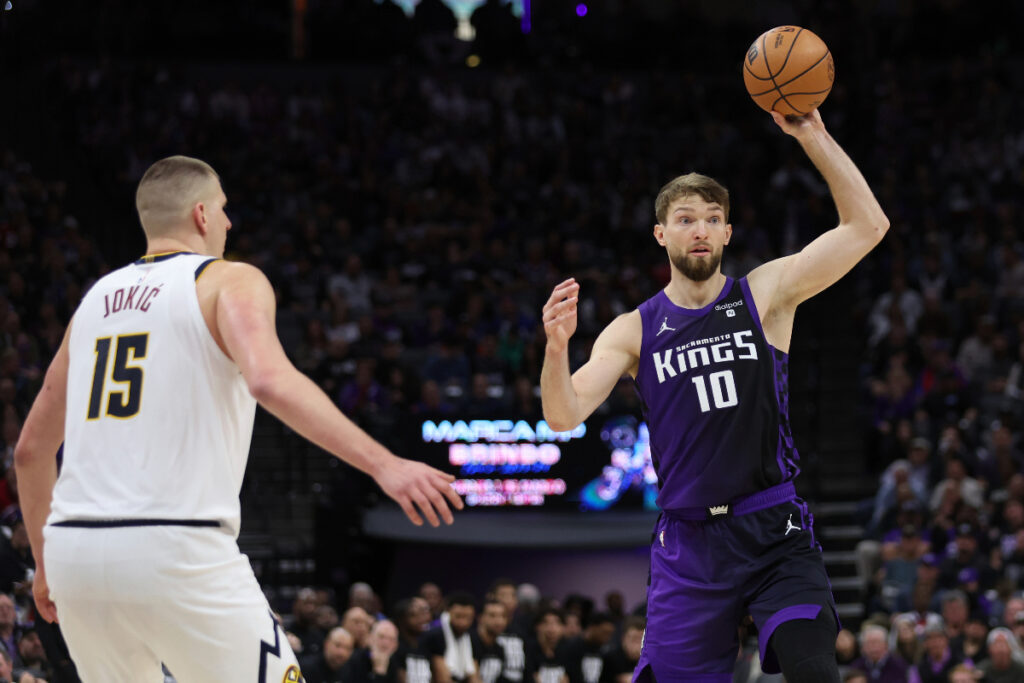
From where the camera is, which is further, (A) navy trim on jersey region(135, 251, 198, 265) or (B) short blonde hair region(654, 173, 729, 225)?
(B) short blonde hair region(654, 173, 729, 225)

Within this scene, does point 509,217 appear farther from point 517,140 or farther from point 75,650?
point 75,650

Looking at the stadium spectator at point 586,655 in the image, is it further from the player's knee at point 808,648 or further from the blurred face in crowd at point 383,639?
the player's knee at point 808,648

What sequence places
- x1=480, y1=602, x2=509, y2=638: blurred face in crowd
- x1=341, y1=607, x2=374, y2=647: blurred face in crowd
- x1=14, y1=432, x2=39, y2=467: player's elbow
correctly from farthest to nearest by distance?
x1=480, y1=602, x2=509, y2=638: blurred face in crowd
x1=341, y1=607, x2=374, y2=647: blurred face in crowd
x1=14, y1=432, x2=39, y2=467: player's elbow

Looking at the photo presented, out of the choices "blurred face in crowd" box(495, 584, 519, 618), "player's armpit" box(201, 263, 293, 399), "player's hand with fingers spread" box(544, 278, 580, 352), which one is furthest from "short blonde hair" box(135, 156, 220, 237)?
"blurred face in crowd" box(495, 584, 519, 618)

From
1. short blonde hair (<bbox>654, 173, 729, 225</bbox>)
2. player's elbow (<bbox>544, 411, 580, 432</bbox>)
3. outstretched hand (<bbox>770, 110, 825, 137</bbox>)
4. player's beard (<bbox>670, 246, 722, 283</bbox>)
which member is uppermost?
outstretched hand (<bbox>770, 110, 825, 137</bbox>)

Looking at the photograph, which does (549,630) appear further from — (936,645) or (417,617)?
(936,645)

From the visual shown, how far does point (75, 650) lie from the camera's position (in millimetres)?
4020

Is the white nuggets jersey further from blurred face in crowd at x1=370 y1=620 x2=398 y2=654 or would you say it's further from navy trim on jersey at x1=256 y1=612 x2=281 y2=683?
blurred face in crowd at x1=370 y1=620 x2=398 y2=654

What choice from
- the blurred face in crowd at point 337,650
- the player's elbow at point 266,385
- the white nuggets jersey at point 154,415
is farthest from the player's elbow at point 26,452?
the blurred face in crowd at point 337,650

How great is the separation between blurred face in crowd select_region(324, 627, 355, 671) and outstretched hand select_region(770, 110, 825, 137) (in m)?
6.62

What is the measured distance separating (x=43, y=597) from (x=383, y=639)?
6401 mm

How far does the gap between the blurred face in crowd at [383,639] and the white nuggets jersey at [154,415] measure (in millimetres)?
6837

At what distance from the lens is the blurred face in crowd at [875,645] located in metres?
11.8

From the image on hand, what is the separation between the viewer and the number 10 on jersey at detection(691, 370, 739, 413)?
5215 millimetres
